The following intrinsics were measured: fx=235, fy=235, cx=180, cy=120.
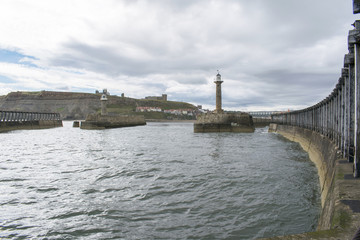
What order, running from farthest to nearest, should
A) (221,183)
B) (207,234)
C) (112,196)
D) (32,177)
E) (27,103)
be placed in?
1. (27,103)
2. (32,177)
3. (221,183)
4. (112,196)
5. (207,234)

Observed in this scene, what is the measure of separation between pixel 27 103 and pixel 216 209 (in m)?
189

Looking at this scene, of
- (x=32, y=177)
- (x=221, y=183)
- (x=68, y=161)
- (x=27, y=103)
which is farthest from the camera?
(x=27, y=103)

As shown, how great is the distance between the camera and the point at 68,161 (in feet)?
43.7

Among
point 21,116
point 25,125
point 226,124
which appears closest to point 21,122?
point 25,125

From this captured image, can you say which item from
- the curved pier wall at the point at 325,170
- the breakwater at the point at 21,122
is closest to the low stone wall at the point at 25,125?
the breakwater at the point at 21,122

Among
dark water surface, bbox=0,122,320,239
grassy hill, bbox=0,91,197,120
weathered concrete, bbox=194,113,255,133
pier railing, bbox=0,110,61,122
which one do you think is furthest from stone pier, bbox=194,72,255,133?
grassy hill, bbox=0,91,197,120

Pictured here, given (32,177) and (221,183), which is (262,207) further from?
(32,177)

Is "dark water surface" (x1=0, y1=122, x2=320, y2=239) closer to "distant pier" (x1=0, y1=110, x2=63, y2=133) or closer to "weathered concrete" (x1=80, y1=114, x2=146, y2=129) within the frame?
"distant pier" (x1=0, y1=110, x2=63, y2=133)

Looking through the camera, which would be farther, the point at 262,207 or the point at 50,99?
the point at 50,99

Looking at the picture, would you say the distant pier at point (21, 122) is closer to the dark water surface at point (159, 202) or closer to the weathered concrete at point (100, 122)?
→ the weathered concrete at point (100, 122)

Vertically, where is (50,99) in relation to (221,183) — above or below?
above

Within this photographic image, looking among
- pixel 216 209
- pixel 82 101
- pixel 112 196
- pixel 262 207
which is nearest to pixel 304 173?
pixel 262 207

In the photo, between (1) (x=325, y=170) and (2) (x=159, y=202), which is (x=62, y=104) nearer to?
(2) (x=159, y=202)

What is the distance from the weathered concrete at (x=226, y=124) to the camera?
40.4 metres
